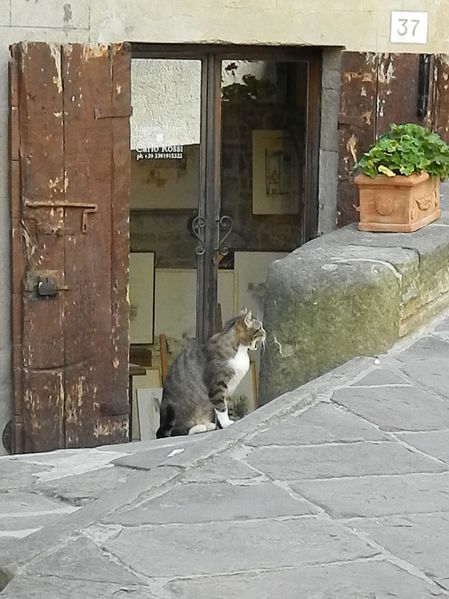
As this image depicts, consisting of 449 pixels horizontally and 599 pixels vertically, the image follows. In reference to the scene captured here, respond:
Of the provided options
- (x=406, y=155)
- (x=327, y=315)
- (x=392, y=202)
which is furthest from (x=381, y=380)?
(x=406, y=155)

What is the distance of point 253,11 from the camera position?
6.93 m

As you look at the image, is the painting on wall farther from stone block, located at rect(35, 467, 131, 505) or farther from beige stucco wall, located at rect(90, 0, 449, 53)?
stone block, located at rect(35, 467, 131, 505)

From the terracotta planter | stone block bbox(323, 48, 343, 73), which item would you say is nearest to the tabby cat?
the terracotta planter

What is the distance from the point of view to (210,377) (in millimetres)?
6316

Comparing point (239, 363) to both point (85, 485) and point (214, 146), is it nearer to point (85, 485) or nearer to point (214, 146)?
point (214, 146)

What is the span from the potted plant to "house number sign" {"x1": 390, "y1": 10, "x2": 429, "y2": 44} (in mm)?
1483

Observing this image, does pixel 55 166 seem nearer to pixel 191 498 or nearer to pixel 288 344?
pixel 288 344

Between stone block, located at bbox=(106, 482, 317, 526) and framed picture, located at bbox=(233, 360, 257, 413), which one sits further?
framed picture, located at bbox=(233, 360, 257, 413)

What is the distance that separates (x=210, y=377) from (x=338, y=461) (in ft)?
8.87

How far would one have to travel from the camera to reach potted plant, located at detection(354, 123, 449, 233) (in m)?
5.75

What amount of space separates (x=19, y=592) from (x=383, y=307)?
2502 millimetres

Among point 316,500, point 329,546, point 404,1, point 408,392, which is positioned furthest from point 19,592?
point 404,1

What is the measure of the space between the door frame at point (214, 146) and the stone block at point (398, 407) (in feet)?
Result: 10.5

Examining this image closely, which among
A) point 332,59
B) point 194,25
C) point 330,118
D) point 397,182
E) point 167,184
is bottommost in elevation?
point 167,184
